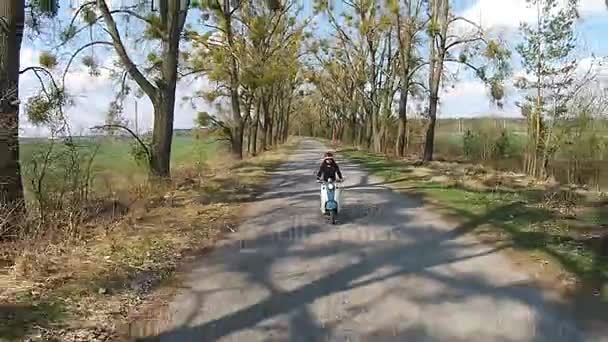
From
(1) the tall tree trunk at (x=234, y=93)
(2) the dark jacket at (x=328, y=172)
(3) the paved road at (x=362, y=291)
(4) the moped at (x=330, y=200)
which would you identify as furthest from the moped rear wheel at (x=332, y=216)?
(1) the tall tree trunk at (x=234, y=93)

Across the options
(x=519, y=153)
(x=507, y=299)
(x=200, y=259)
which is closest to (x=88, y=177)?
(x=200, y=259)

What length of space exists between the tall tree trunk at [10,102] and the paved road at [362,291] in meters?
3.08

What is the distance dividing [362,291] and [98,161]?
667 cm

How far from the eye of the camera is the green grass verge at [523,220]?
8398mm

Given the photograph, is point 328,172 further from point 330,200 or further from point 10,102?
Result: point 10,102

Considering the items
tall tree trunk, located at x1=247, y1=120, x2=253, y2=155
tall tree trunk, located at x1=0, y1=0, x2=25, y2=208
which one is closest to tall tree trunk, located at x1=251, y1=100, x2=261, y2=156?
tall tree trunk, located at x1=247, y1=120, x2=253, y2=155

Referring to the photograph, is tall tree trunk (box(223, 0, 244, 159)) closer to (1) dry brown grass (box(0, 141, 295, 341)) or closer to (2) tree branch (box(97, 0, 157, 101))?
(2) tree branch (box(97, 0, 157, 101))

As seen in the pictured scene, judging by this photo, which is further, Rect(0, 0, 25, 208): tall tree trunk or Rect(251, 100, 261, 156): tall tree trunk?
Rect(251, 100, 261, 156): tall tree trunk

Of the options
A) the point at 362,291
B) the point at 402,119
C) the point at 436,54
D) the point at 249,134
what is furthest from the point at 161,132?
the point at 249,134

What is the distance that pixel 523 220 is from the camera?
11695mm

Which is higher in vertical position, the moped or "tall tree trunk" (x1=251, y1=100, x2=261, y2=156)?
"tall tree trunk" (x1=251, y1=100, x2=261, y2=156)

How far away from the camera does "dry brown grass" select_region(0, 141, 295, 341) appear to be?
579cm

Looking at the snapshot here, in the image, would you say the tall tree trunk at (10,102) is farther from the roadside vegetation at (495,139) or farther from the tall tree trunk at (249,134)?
the tall tree trunk at (249,134)

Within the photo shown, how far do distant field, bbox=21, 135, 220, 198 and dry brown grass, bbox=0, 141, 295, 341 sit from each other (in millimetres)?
824
